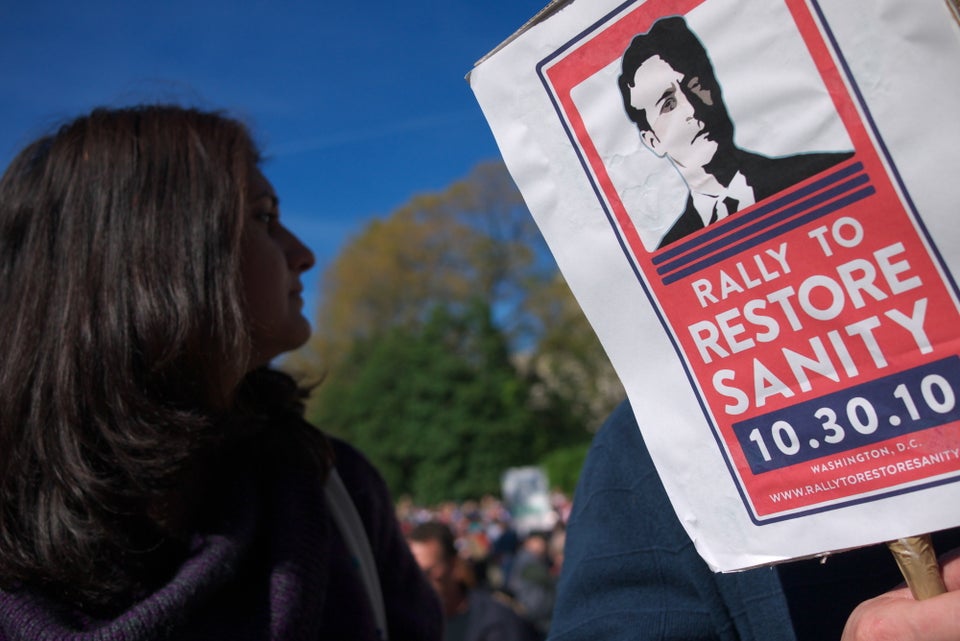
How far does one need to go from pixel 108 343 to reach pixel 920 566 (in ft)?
3.87

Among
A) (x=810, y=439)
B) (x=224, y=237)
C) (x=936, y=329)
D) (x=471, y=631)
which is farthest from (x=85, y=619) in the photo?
(x=471, y=631)

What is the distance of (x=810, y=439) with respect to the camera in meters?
0.85

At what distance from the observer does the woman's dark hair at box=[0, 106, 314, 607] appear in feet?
4.33

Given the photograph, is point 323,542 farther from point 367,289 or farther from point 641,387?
point 367,289

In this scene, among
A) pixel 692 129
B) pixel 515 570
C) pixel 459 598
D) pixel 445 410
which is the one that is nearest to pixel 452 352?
pixel 445 410

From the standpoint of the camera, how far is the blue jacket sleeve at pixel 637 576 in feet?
3.46

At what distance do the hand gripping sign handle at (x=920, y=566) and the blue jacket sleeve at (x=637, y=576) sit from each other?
27 centimetres

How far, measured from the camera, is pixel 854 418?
0.82 metres

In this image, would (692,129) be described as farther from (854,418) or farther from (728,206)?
(854,418)

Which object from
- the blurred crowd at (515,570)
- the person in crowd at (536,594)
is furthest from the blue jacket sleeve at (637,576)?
the person in crowd at (536,594)

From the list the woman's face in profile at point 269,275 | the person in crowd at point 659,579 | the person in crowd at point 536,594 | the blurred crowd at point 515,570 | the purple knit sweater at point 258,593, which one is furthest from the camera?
the person in crowd at point 536,594

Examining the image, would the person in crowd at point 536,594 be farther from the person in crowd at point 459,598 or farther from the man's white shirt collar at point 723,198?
the man's white shirt collar at point 723,198

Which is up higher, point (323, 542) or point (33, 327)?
point (33, 327)

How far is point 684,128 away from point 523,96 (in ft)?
0.67
